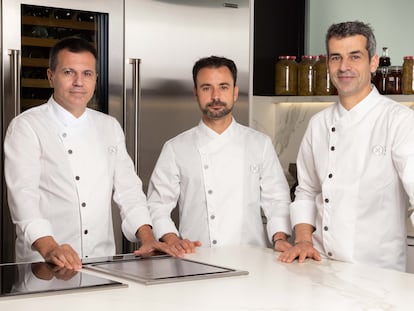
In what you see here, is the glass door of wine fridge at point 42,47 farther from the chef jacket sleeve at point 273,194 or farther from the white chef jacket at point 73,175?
the chef jacket sleeve at point 273,194

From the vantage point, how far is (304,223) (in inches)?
106

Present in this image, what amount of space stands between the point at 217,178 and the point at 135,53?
85 centimetres

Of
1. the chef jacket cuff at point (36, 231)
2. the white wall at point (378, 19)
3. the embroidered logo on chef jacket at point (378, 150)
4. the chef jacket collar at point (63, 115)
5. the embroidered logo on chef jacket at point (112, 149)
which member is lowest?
the chef jacket cuff at point (36, 231)

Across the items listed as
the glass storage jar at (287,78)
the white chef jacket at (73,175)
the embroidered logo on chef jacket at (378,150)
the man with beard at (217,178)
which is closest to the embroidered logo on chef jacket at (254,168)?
the man with beard at (217,178)

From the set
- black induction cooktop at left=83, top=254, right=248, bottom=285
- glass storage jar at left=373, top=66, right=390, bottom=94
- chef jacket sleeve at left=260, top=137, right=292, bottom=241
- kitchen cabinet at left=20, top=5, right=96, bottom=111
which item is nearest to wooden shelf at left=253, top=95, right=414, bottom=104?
glass storage jar at left=373, top=66, right=390, bottom=94

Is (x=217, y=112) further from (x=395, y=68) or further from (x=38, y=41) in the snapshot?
(x=395, y=68)

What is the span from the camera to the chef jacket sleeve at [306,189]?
106 inches

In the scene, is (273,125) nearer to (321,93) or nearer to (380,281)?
(321,93)

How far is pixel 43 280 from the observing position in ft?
6.44

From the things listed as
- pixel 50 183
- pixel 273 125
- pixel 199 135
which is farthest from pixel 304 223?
pixel 273 125

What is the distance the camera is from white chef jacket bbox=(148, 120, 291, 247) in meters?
3.01

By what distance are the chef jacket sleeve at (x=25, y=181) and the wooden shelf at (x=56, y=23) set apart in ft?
2.29

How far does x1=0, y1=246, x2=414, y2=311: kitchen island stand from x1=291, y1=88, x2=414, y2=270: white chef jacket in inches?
15.0

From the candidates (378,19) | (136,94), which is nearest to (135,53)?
(136,94)
